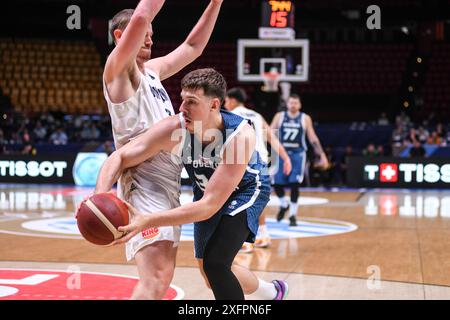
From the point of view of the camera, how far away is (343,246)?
7.89 m

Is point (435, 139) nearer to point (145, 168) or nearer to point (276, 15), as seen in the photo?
point (276, 15)

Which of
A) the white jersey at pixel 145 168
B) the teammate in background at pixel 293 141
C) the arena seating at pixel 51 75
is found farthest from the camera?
the arena seating at pixel 51 75

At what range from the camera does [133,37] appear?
3.63 metres

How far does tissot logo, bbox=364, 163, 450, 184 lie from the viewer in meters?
16.3

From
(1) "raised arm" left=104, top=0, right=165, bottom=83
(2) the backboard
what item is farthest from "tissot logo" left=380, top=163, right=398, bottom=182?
(1) "raised arm" left=104, top=0, right=165, bottom=83

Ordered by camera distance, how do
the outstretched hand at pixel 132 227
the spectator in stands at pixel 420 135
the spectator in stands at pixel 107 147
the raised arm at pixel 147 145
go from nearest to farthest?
the outstretched hand at pixel 132 227 < the raised arm at pixel 147 145 < the spectator in stands at pixel 107 147 < the spectator in stands at pixel 420 135

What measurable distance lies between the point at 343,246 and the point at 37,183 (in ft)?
35.2

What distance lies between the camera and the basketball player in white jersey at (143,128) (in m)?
3.67

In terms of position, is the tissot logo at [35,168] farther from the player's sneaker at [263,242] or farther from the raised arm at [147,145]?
the raised arm at [147,145]

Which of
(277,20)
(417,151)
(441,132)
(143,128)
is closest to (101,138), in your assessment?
(277,20)

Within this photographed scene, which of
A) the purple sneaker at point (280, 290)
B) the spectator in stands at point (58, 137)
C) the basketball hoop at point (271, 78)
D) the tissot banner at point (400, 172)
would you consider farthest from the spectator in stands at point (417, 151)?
the purple sneaker at point (280, 290)

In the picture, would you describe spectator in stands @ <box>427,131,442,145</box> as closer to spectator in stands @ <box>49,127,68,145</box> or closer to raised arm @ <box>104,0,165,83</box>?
spectator in stands @ <box>49,127,68,145</box>

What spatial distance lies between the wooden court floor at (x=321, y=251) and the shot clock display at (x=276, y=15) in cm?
548

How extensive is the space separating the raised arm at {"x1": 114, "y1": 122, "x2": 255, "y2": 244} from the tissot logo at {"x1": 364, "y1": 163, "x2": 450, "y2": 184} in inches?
515
